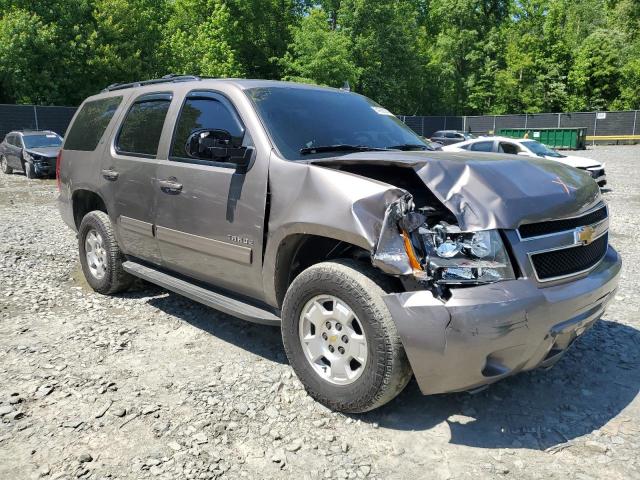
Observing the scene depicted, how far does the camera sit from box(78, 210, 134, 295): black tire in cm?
509

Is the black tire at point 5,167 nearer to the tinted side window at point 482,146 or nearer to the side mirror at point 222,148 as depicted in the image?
the tinted side window at point 482,146

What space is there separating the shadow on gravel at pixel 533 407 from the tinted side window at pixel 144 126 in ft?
9.33

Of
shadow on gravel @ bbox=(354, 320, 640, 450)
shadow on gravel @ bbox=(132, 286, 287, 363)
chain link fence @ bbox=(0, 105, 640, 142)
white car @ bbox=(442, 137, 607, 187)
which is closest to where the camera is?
shadow on gravel @ bbox=(354, 320, 640, 450)

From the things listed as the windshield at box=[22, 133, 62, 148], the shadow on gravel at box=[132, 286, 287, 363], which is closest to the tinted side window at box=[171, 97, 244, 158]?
the shadow on gravel at box=[132, 286, 287, 363]

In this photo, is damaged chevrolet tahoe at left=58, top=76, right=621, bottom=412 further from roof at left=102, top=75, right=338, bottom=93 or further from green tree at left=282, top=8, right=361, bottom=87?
green tree at left=282, top=8, right=361, bottom=87

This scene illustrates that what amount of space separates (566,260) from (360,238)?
1.15 meters

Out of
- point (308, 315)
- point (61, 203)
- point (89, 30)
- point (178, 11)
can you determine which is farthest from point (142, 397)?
point (178, 11)

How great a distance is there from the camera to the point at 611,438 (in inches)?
117

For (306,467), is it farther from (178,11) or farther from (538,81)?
(538,81)

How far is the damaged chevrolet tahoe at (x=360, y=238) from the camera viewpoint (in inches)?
108

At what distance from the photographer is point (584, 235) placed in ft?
10.2

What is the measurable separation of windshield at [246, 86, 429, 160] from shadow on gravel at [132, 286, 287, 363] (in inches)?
61.2

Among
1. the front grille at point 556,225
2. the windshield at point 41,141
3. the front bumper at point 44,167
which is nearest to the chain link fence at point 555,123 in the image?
the windshield at point 41,141

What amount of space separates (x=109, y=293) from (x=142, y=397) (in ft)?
7.36
